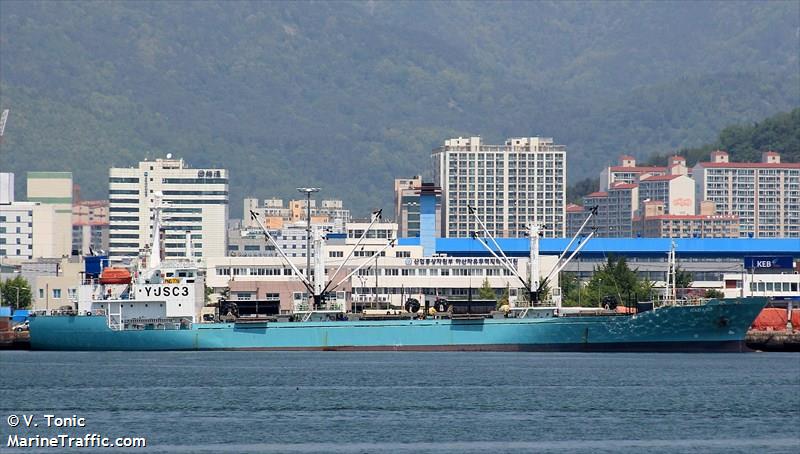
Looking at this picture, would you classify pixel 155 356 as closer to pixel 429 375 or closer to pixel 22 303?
pixel 429 375

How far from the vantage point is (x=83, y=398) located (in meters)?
79.1

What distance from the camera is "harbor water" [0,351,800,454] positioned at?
65.1m

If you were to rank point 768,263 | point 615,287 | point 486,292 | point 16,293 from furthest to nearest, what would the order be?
point 16,293, point 768,263, point 486,292, point 615,287

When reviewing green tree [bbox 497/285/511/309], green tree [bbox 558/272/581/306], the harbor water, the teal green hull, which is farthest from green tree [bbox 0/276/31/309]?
the harbor water

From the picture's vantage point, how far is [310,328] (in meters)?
118

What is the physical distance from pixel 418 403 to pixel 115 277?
44.8 meters

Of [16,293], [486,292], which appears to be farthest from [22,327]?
[486,292]

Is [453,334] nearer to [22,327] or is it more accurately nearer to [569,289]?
[22,327]

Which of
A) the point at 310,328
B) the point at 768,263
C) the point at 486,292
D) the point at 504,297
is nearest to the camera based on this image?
the point at 310,328

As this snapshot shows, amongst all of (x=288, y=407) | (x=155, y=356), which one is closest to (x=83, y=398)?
(x=288, y=407)

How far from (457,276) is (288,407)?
292 feet

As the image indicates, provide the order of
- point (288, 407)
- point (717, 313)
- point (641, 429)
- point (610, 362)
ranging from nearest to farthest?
point (641, 429), point (288, 407), point (610, 362), point (717, 313)

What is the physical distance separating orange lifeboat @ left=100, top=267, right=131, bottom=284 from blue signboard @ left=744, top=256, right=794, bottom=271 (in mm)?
59950

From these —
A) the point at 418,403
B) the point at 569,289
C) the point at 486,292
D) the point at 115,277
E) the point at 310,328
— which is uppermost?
the point at 115,277
